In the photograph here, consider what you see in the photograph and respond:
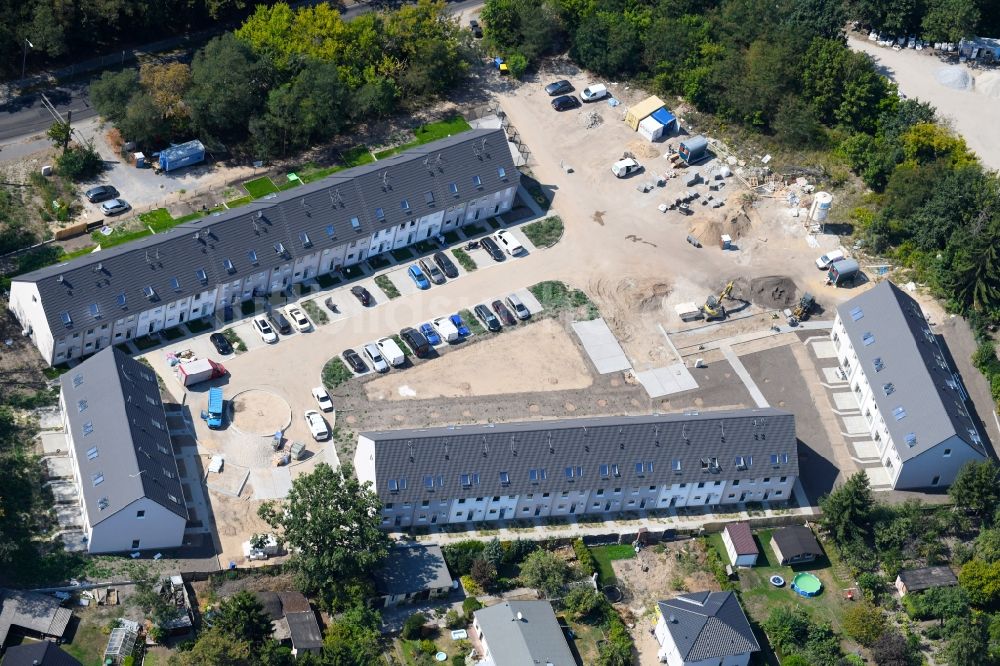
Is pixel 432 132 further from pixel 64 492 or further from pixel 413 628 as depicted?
pixel 413 628

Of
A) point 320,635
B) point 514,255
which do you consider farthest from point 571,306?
point 320,635

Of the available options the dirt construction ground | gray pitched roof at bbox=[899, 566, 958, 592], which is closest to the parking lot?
gray pitched roof at bbox=[899, 566, 958, 592]

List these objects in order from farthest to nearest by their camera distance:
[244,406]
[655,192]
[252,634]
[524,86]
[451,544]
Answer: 1. [524,86]
2. [655,192]
3. [244,406]
4. [451,544]
5. [252,634]

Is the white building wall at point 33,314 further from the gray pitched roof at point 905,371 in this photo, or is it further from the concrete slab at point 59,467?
the gray pitched roof at point 905,371

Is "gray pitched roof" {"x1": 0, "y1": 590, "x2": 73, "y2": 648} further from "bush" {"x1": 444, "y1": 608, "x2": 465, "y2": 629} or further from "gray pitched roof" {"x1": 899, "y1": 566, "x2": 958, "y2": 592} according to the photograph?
"gray pitched roof" {"x1": 899, "y1": 566, "x2": 958, "y2": 592}

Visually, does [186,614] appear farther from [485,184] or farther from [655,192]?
[655,192]

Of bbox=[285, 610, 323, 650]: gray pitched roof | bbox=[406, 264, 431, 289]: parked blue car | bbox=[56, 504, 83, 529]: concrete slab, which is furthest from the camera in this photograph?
bbox=[406, 264, 431, 289]: parked blue car
